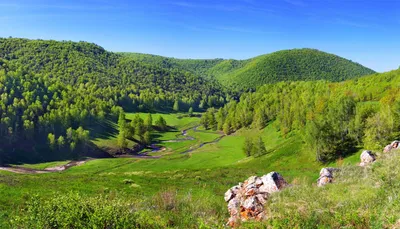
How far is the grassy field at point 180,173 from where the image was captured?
30.2 m

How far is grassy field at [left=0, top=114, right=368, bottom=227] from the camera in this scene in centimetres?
3025

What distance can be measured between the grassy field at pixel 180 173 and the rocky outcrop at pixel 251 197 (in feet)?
3.07

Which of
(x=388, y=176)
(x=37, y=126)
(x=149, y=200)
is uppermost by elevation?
(x=388, y=176)

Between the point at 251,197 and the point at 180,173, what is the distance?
4257cm

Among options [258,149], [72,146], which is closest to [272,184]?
[258,149]

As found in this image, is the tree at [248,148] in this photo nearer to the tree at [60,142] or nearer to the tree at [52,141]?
the tree at [60,142]

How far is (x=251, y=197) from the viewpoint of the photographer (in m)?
19.7

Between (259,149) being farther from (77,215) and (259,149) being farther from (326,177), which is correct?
(77,215)

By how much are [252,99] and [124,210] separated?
7416 inches

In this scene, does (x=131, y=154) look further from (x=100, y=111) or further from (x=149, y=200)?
(x=149, y=200)

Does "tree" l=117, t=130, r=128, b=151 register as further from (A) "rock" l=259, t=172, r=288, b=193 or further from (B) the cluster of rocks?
(A) "rock" l=259, t=172, r=288, b=193

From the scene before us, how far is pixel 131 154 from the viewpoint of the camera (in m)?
127

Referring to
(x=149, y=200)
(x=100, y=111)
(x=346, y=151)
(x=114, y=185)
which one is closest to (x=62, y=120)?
(x=100, y=111)

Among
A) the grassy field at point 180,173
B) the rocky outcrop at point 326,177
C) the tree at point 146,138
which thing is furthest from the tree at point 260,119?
the rocky outcrop at point 326,177
